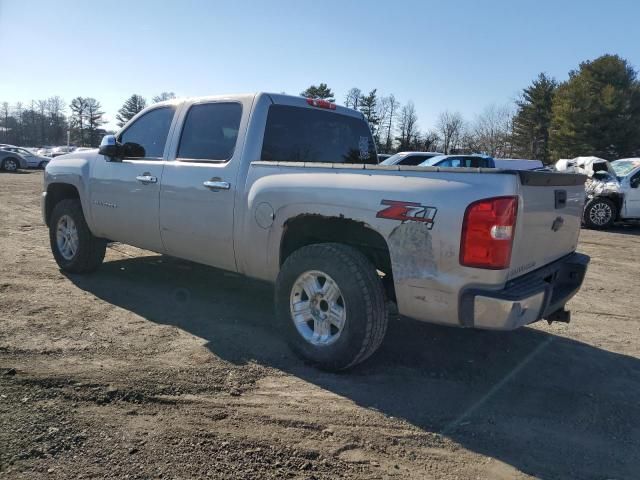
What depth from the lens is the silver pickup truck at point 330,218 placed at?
9.93ft

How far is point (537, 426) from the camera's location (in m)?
3.11

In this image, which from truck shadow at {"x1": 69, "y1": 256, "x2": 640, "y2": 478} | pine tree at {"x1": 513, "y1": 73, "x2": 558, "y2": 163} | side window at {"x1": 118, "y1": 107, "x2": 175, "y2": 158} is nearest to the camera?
truck shadow at {"x1": 69, "y1": 256, "x2": 640, "y2": 478}

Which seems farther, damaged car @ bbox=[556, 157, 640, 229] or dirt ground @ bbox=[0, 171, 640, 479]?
damaged car @ bbox=[556, 157, 640, 229]

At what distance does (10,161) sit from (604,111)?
43102 mm

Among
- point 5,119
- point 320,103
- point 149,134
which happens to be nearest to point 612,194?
point 320,103

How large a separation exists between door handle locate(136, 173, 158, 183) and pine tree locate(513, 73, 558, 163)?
53242mm

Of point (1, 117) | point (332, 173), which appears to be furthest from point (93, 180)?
point (1, 117)

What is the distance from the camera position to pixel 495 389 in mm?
3604

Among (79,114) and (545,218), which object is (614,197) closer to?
(545,218)

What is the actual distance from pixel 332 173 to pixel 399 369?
5.09ft

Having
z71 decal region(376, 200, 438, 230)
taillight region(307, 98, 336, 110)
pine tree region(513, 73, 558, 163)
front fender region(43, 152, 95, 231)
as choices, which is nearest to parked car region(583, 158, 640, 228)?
taillight region(307, 98, 336, 110)

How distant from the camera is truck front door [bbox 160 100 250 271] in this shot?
4348 mm

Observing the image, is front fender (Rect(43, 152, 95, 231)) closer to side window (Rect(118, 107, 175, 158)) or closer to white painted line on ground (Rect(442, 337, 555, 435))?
side window (Rect(118, 107, 175, 158))

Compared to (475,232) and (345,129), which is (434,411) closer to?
(475,232)
